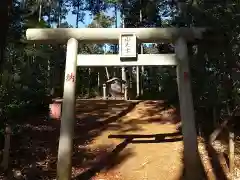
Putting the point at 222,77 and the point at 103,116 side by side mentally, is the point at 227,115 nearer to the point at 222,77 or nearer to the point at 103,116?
the point at 222,77

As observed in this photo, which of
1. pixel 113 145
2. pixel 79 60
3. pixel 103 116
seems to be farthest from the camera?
pixel 103 116

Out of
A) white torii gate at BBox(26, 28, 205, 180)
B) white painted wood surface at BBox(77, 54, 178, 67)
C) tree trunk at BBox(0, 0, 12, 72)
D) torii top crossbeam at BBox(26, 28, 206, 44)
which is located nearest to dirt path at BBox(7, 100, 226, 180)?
white torii gate at BBox(26, 28, 205, 180)

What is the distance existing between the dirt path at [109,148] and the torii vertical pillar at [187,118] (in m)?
0.55

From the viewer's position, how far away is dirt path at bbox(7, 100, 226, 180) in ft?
23.3

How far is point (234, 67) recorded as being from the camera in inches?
302

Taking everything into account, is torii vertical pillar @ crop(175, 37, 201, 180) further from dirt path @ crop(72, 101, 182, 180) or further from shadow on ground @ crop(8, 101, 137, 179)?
shadow on ground @ crop(8, 101, 137, 179)

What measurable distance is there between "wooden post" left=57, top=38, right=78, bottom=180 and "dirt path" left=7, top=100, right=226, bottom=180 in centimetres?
54

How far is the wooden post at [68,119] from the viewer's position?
21.0 feet

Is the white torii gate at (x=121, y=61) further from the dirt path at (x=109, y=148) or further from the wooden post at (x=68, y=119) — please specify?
the dirt path at (x=109, y=148)

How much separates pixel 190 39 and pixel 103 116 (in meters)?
6.09

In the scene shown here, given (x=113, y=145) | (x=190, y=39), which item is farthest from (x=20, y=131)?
(x=190, y=39)

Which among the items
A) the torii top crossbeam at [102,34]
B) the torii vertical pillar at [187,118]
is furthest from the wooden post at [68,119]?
the torii vertical pillar at [187,118]

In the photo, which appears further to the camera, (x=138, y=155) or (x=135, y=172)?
(x=138, y=155)

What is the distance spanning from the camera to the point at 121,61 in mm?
7000
